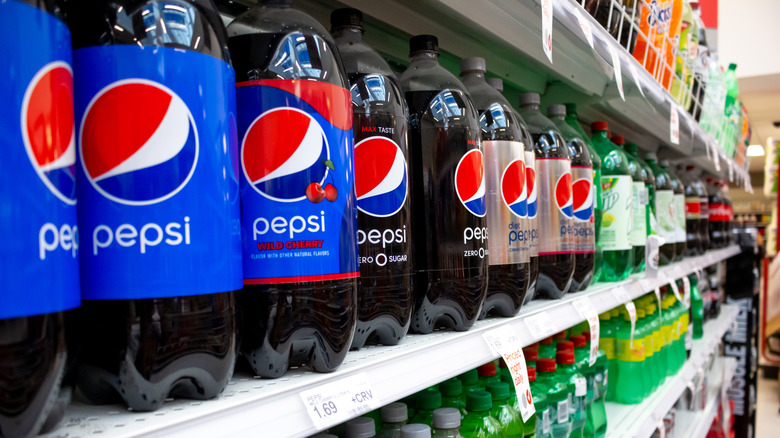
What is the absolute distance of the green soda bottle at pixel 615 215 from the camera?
1970 mm

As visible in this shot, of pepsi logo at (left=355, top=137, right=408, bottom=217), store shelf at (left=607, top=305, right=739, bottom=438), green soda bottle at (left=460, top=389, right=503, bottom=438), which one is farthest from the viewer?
store shelf at (left=607, top=305, right=739, bottom=438)

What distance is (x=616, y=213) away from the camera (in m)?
1.98

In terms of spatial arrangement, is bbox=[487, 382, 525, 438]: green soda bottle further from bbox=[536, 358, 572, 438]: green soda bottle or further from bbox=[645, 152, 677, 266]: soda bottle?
bbox=[645, 152, 677, 266]: soda bottle

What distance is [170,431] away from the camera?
1.68ft

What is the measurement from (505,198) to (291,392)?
2.26 feet

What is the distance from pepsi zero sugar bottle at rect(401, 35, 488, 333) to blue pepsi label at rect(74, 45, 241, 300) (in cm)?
52

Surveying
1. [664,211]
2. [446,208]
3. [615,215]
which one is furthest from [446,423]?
[664,211]

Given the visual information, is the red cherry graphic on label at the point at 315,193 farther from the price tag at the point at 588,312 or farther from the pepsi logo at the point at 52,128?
the price tag at the point at 588,312

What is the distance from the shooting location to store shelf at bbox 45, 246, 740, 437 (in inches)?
20.9

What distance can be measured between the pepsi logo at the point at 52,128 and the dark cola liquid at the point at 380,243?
456 millimetres

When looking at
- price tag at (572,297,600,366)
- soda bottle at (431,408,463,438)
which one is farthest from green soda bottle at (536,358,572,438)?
soda bottle at (431,408,463,438)

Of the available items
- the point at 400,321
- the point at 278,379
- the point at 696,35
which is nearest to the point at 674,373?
the point at 696,35

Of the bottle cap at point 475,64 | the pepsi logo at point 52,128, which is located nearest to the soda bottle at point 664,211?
the bottle cap at point 475,64

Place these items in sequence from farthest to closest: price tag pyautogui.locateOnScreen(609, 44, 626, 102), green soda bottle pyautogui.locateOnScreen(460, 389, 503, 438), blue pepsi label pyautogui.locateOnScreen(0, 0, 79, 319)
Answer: price tag pyautogui.locateOnScreen(609, 44, 626, 102) < green soda bottle pyautogui.locateOnScreen(460, 389, 503, 438) < blue pepsi label pyautogui.locateOnScreen(0, 0, 79, 319)
